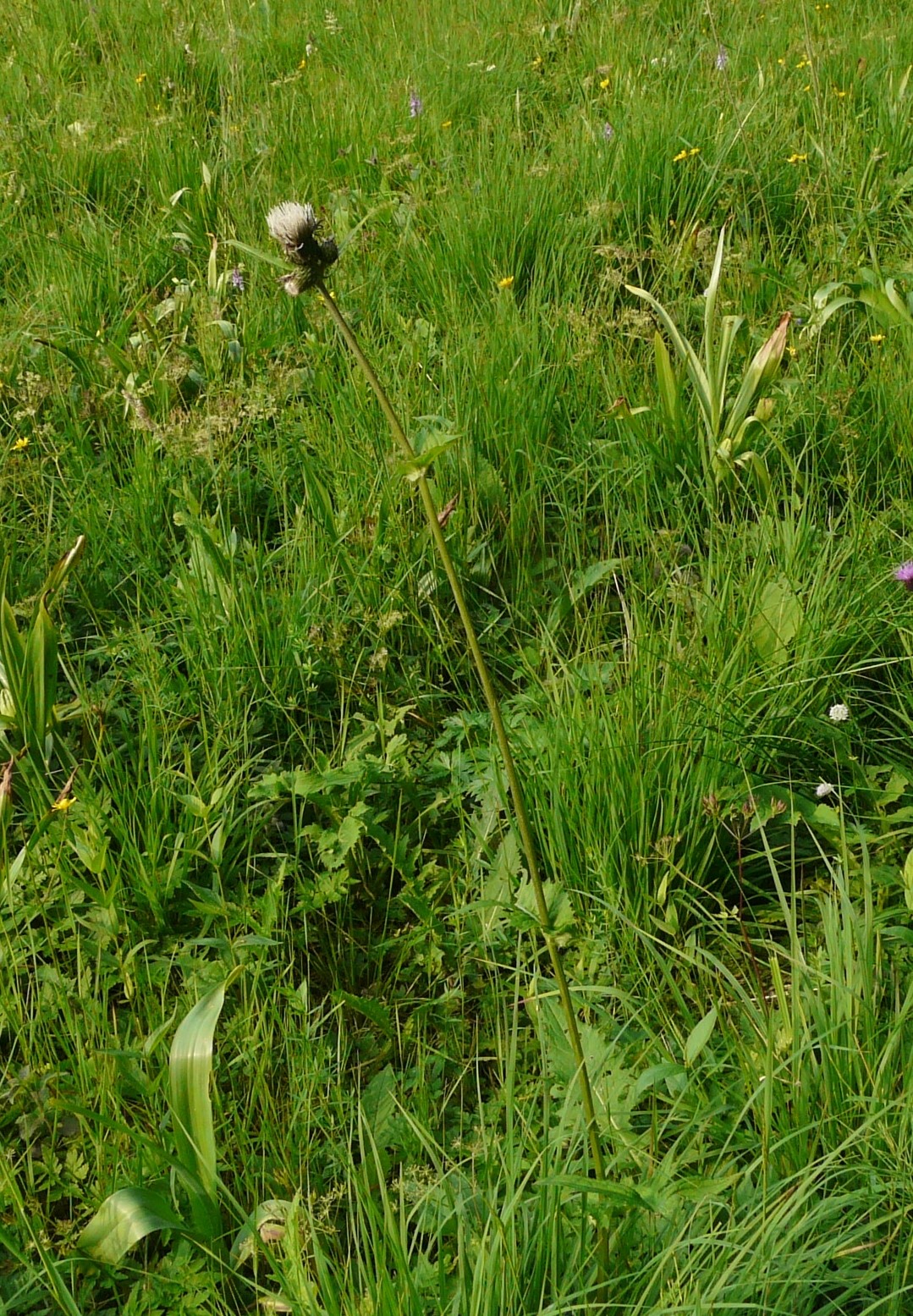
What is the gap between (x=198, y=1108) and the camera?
1.23m

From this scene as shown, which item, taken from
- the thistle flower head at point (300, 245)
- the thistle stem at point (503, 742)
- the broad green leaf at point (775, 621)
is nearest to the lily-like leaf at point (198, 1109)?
the thistle stem at point (503, 742)

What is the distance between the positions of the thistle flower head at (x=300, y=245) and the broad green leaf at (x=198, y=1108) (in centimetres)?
75

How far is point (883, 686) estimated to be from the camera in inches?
68.9

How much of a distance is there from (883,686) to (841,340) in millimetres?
974

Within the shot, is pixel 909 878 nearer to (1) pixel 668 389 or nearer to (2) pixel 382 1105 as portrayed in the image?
(2) pixel 382 1105

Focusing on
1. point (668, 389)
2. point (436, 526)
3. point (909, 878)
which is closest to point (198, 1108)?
point (436, 526)

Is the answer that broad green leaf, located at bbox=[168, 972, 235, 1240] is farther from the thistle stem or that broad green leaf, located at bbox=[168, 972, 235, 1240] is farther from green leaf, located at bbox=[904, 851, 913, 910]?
green leaf, located at bbox=[904, 851, 913, 910]

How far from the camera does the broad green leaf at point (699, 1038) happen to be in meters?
1.19

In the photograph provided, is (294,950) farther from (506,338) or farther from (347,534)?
(506,338)

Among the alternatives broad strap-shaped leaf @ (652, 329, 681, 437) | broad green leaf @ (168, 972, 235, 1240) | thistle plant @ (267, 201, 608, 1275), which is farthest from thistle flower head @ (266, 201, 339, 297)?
broad strap-shaped leaf @ (652, 329, 681, 437)

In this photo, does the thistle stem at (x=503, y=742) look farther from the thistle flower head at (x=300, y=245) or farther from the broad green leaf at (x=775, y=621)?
the broad green leaf at (x=775, y=621)

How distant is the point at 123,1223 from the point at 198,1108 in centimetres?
Result: 13

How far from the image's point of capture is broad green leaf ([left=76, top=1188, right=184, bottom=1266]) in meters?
1.17

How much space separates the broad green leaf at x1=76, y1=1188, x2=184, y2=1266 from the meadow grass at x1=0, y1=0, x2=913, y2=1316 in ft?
0.08
